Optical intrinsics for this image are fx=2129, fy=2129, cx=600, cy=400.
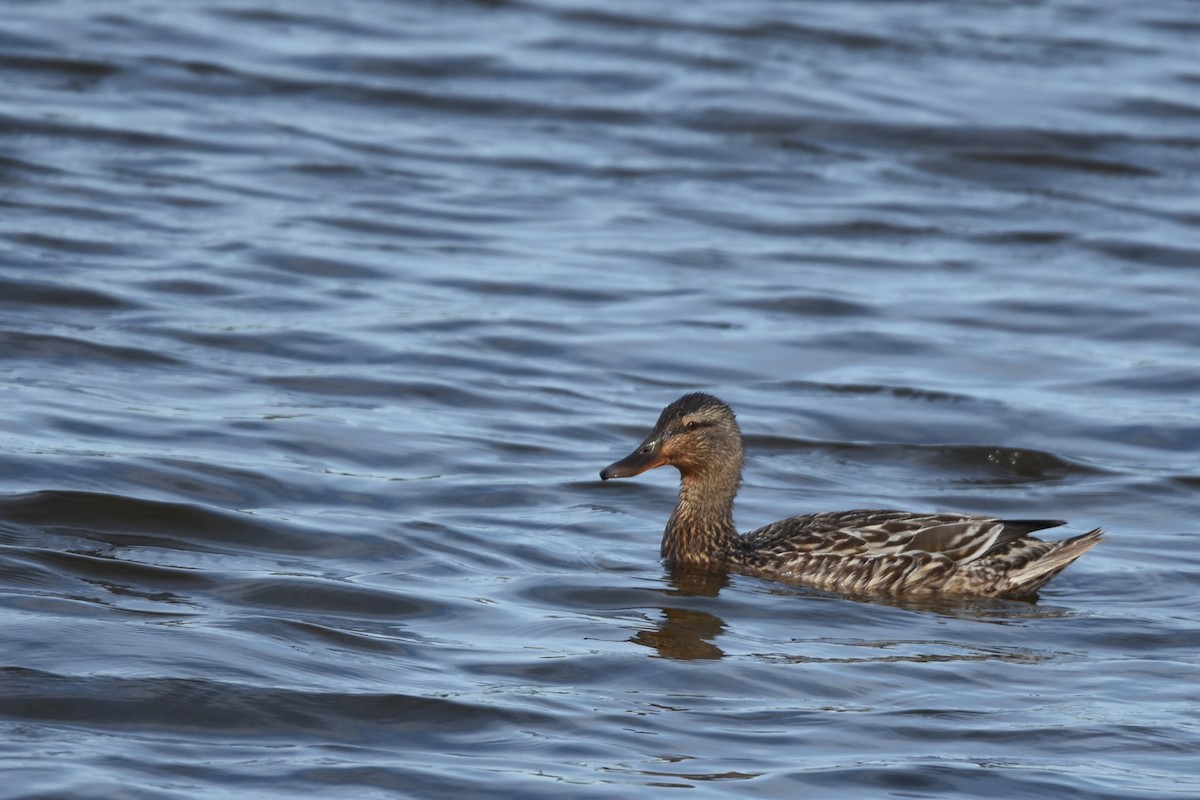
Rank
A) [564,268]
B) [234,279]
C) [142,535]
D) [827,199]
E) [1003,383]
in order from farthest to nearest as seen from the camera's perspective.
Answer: [827,199] → [564,268] → [234,279] → [1003,383] → [142,535]

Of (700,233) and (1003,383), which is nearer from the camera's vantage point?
(1003,383)

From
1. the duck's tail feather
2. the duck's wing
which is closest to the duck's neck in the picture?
the duck's wing

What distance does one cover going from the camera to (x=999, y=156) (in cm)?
2206

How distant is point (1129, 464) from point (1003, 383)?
1.93m

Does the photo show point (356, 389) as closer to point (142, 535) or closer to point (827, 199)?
point (142, 535)

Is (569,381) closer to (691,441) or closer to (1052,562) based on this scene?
(691,441)

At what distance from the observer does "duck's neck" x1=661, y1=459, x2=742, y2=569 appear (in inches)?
422

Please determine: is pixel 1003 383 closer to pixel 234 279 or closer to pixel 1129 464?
pixel 1129 464

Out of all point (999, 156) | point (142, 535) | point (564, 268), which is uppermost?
point (999, 156)

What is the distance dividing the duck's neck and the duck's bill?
0.22m

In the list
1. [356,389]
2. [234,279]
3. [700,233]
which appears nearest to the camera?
[356,389]

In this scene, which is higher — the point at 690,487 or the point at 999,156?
the point at 999,156

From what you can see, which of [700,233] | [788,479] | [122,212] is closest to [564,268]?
[700,233]

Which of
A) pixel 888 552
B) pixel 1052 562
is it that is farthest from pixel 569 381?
pixel 1052 562
